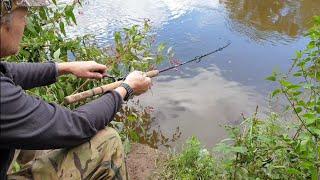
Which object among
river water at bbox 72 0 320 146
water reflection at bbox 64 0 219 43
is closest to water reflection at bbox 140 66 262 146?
river water at bbox 72 0 320 146

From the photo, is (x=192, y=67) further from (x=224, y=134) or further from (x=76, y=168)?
(x=76, y=168)

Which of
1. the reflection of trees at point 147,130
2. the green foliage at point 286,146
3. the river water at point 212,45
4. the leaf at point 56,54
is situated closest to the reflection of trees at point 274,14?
the river water at point 212,45

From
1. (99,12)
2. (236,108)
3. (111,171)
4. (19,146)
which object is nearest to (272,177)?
(111,171)

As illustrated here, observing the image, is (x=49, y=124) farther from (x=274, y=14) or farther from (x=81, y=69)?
(x=274, y=14)

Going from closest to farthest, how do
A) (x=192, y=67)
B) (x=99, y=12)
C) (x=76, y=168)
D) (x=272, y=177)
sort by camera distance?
1. (x=76, y=168)
2. (x=272, y=177)
3. (x=192, y=67)
4. (x=99, y=12)

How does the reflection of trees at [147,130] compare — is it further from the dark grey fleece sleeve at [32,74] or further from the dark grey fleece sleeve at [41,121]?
the dark grey fleece sleeve at [41,121]

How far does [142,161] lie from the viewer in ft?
13.9

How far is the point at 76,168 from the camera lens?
219 centimetres

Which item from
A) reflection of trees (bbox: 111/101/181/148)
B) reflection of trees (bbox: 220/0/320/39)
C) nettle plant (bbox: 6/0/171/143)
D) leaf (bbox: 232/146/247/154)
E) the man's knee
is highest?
the man's knee

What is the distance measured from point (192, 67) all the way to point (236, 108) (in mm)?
1175

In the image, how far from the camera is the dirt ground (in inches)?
157

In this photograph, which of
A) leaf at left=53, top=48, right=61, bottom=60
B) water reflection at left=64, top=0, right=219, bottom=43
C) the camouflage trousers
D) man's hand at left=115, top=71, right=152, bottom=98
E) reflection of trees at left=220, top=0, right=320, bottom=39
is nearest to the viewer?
the camouflage trousers

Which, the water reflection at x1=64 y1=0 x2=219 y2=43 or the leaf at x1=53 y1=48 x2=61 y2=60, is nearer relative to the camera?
the leaf at x1=53 y1=48 x2=61 y2=60

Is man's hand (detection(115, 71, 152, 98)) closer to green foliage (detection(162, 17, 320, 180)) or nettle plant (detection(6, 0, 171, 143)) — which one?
green foliage (detection(162, 17, 320, 180))
